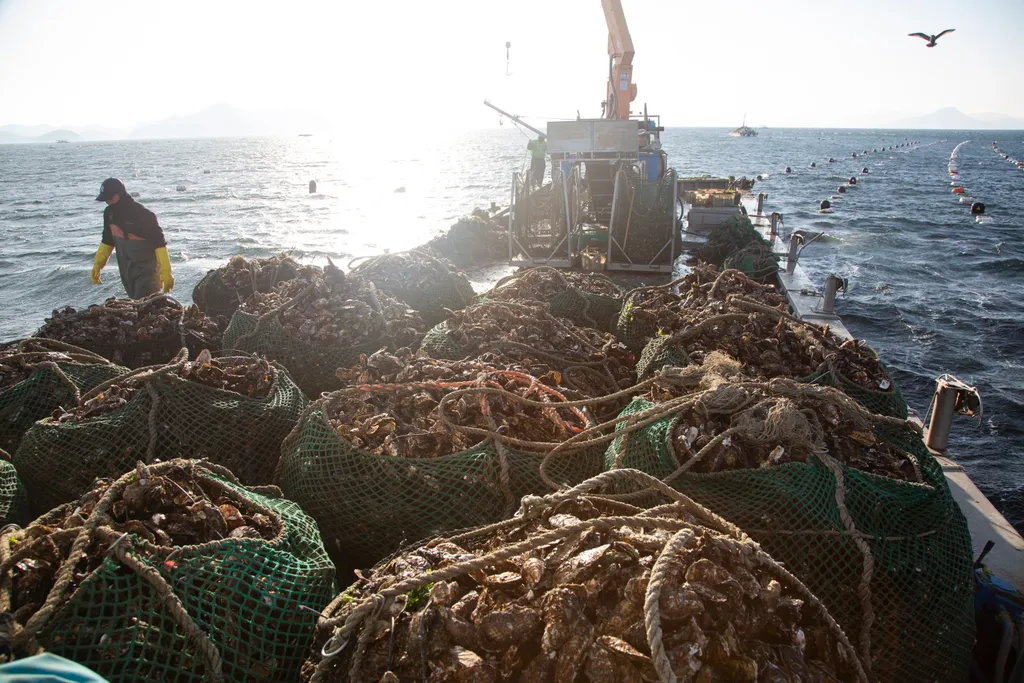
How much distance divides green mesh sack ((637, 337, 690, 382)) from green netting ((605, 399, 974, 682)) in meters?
1.72

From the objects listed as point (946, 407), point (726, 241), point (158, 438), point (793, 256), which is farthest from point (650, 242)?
point (158, 438)

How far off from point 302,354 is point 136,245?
3.77 m

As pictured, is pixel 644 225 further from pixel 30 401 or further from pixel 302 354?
pixel 30 401

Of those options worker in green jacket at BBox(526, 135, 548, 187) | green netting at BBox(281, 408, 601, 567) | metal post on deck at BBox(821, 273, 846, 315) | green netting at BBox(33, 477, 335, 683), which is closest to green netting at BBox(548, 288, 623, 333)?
metal post on deck at BBox(821, 273, 846, 315)

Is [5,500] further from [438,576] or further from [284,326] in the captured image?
[438,576]

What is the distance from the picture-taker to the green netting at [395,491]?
3.27 meters

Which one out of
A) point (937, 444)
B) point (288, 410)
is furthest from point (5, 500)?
point (937, 444)

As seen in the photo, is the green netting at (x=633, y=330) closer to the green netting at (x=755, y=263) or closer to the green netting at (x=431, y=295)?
the green netting at (x=431, y=295)

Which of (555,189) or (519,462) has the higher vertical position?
(555,189)

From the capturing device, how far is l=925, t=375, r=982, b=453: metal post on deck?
5.27 meters

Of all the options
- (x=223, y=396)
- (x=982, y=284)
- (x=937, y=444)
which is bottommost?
(x=982, y=284)

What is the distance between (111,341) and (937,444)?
7.62 metres

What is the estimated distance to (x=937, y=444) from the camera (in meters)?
5.51

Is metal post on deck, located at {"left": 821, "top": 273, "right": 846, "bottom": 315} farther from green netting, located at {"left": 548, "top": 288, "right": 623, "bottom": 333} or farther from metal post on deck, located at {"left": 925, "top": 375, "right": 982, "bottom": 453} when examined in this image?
green netting, located at {"left": 548, "top": 288, "right": 623, "bottom": 333}
